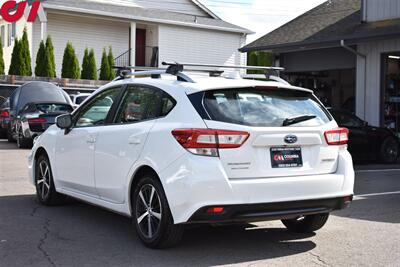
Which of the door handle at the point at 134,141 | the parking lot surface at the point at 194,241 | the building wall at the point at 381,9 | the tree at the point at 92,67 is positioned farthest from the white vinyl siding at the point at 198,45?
the door handle at the point at 134,141

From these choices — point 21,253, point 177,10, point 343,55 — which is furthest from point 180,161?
point 177,10

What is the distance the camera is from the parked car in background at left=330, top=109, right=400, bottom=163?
47.4 ft

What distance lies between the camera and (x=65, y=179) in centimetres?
737

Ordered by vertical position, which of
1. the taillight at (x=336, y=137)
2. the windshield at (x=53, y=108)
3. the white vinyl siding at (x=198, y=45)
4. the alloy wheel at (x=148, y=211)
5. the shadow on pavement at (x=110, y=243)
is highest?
the white vinyl siding at (x=198, y=45)

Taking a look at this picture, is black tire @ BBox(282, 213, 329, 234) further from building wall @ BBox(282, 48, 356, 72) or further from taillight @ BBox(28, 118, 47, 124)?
building wall @ BBox(282, 48, 356, 72)

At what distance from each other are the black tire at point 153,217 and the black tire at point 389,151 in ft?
33.7

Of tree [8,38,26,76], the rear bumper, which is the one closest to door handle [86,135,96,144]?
the rear bumper

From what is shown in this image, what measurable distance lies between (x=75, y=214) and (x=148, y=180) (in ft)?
6.86

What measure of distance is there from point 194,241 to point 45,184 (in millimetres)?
2744

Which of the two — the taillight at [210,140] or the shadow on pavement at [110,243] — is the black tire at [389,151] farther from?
the taillight at [210,140]

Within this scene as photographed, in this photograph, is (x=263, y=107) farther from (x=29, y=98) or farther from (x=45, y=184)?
(x=29, y=98)

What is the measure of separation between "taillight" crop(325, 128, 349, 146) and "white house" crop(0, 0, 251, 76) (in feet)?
75.4

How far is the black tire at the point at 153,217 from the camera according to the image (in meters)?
5.52

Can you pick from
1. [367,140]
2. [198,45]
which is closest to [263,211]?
[367,140]
